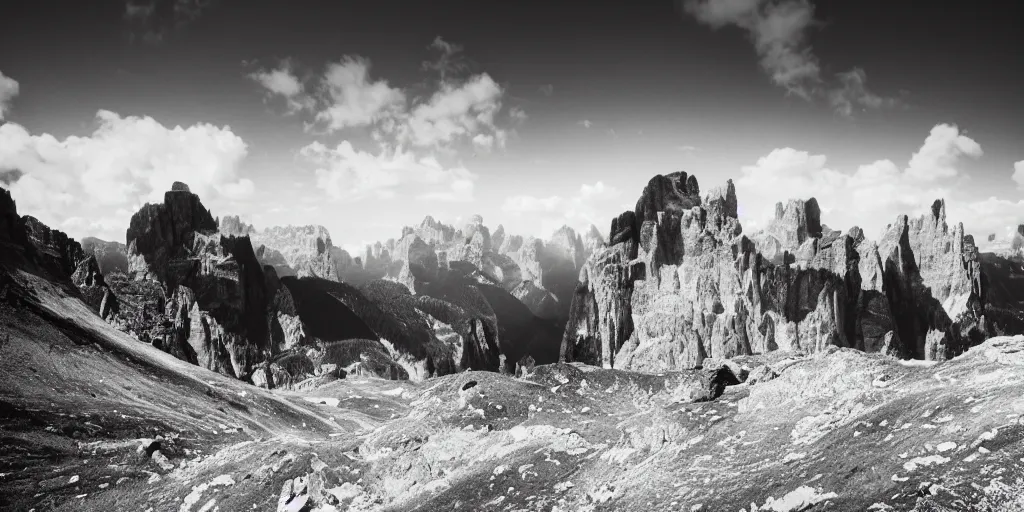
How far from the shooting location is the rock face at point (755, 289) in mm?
140375

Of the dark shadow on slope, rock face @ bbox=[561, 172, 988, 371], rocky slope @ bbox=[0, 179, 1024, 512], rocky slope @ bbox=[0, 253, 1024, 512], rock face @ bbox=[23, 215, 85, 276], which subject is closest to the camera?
rocky slope @ bbox=[0, 253, 1024, 512]

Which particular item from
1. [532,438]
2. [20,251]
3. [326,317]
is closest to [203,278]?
[326,317]

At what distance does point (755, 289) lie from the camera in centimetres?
14088

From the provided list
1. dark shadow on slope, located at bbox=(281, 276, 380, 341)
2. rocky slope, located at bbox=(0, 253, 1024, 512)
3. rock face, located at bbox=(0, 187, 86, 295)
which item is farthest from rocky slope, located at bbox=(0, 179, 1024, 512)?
dark shadow on slope, located at bbox=(281, 276, 380, 341)

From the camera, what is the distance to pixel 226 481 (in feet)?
114

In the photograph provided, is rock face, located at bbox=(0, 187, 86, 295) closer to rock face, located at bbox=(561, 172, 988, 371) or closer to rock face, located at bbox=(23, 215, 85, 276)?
rock face, located at bbox=(23, 215, 85, 276)

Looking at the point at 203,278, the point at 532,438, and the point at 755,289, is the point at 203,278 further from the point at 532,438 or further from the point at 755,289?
the point at 755,289

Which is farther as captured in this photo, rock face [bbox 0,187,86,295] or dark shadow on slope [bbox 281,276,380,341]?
dark shadow on slope [bbox 281,276,380,341]

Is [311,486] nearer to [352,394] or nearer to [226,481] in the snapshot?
[226,481]

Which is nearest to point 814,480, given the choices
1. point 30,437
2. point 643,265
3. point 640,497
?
point 640,497

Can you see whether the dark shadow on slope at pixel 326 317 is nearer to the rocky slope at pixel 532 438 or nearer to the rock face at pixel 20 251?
the rock face at pixel 20 251

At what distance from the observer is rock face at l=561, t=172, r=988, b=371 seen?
140 metres

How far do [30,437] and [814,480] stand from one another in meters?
58.6

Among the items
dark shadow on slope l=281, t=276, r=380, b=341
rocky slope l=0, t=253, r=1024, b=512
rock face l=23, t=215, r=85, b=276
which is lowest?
rocky slope l=0, t=253, r=1024, b=512
